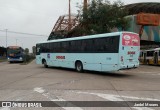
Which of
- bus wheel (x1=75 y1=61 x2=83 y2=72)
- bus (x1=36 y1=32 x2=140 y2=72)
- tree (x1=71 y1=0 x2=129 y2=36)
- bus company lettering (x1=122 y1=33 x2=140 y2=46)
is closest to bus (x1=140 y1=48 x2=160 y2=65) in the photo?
tree (x1=71 y1=0 x2=129 y2=36)

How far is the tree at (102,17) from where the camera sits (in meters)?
27.7

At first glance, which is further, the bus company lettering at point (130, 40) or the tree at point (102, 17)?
the tree at point (102, 17)

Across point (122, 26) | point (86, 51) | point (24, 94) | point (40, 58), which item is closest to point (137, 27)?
point (122, 26)

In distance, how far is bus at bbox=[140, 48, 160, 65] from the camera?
3172 cm

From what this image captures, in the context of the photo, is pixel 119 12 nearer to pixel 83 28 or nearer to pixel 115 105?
pixel 83 28

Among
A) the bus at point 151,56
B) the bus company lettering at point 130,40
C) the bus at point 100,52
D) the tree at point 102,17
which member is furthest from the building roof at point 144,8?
the bus company lettering at point 130,40

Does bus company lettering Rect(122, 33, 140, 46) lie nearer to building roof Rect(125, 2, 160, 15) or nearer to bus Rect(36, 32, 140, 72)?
bus Rect(36, 32, 140, 72)

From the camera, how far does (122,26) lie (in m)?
29.2

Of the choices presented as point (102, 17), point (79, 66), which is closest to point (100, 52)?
point (79, 66)

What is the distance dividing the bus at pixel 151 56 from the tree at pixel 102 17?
6.37m

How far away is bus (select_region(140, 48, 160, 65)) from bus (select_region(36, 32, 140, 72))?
15651 millimetres

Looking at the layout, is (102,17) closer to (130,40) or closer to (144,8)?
(130,40)

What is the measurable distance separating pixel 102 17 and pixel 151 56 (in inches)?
412

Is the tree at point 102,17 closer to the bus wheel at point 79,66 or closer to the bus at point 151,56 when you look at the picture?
the bus at point 151,56
